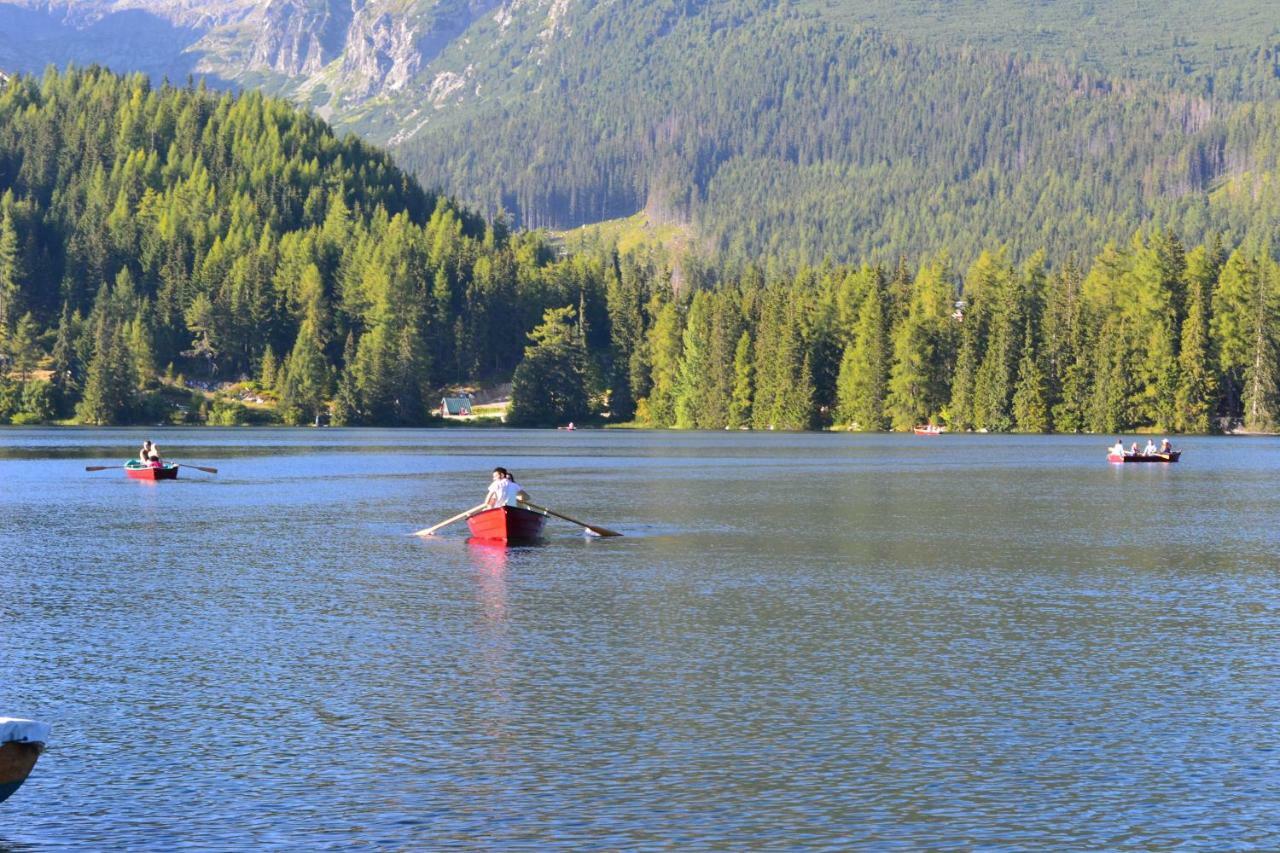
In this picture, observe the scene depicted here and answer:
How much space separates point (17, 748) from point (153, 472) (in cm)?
9873

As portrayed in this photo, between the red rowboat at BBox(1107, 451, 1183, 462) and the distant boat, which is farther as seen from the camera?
the red rowboat at BBox(1107, 451, 1183, 462)

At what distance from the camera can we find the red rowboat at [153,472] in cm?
11919

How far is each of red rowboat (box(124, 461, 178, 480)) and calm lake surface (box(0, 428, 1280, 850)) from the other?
126ft

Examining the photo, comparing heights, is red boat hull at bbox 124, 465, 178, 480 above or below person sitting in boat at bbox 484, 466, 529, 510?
below

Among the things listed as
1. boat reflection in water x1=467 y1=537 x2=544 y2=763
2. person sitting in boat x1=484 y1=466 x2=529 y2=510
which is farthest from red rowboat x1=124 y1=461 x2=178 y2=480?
boat reflection in water x1=467 y1=537 x2=544 y2=763

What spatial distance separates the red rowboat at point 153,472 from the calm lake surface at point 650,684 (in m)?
38.5

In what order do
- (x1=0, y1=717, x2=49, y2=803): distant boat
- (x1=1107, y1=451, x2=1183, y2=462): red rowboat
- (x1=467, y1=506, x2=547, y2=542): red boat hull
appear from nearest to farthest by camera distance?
(x1=0, y1=717, x2=49, y2=803): distant boat < (x1=467, y1=506, x2=547, y2=542): red boat hull < (x1=1107, y1=451, x2=1183, y2=462): red rowboat

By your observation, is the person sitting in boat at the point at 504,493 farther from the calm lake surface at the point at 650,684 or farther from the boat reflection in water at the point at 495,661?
the boat reflection in water at the point at 495,661

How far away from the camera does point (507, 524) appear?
70.6m

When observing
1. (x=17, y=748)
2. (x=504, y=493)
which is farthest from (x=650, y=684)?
(x=504, y=493)

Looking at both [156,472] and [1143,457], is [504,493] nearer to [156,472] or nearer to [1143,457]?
[156,472]

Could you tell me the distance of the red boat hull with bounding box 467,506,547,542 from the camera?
70.3 meters

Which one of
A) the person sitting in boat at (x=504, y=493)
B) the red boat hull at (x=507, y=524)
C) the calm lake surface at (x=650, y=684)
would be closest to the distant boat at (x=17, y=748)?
the calm lake surface at (x=650, y=684)

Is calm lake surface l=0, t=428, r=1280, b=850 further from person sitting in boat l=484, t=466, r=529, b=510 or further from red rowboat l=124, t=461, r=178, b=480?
red rowboat l=124, t=461, r=178, b=480
